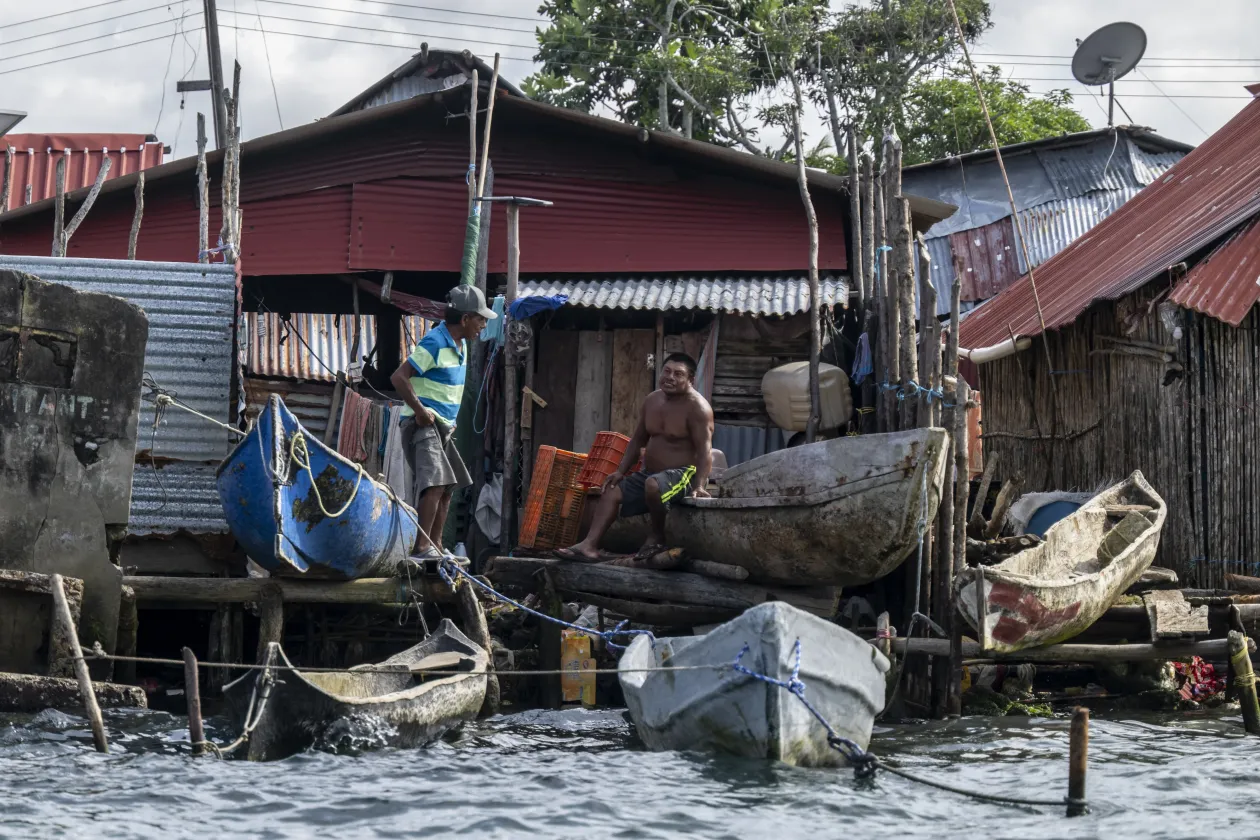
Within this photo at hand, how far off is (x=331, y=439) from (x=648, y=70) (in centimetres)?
1285

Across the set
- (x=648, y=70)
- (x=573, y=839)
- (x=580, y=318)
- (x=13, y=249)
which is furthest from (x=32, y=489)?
(x=648, y=70)

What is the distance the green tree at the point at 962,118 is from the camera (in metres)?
24.5

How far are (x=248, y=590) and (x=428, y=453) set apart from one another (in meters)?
1.56

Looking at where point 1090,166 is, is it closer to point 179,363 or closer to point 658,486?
Answer: point 658,486

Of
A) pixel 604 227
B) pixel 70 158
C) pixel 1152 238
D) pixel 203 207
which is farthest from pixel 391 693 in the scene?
pixel 70 158

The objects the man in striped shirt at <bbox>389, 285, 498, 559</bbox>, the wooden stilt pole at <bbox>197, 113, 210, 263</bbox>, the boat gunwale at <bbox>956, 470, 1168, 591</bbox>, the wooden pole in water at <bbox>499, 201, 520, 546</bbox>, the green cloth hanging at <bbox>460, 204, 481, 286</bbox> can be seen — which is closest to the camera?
the boat gunwale at <bbox>956, 470, 1168, 591</bbox>

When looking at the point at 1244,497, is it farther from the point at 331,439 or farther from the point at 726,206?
the point at 331,439

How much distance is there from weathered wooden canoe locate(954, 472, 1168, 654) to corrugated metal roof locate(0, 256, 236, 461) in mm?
5873

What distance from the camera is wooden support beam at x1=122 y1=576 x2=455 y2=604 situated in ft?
31.5

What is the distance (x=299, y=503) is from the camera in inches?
363

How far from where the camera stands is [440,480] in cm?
1016

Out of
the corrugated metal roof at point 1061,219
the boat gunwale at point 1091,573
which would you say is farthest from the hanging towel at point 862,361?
the corrugated metal roof at point 1061,219

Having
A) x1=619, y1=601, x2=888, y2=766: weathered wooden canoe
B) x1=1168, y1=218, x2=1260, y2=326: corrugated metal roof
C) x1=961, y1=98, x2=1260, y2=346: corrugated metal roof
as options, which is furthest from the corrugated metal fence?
x1=1168, y1=218, x2=1260, y2=326: corrugated metal roof

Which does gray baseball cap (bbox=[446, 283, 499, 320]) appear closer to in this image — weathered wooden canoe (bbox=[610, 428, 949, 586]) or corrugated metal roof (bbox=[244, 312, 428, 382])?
weathered wooden canoe (bbox=[610, 428, 949, 586])
